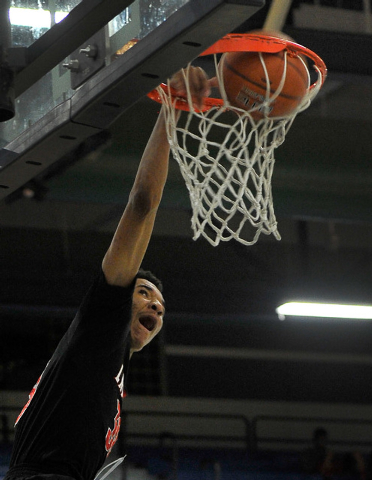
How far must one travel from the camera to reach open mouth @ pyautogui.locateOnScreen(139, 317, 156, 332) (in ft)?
10.8

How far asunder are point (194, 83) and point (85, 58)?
372mm

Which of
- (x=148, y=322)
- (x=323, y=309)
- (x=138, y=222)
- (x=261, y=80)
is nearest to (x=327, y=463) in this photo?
(x=323, y=309)

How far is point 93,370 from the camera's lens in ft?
9.32

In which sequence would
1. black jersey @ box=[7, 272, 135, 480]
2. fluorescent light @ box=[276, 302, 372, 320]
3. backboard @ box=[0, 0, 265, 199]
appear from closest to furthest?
backboard @ box=[0, 0, 265, 199], black jersey @ box=[7, 272, 135, 480], fluorescent light @ box=[276, 302, 372, 320]

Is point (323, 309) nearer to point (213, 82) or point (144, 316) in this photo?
point (144, 316)

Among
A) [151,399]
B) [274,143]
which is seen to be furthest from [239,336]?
[274,143]

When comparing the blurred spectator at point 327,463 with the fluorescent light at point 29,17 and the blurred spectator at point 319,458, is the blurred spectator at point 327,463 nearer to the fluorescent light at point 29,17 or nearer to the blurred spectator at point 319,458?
the blurred spectator at point 319,458

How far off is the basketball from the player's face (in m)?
0.90

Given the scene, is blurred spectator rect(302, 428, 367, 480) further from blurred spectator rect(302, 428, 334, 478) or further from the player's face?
the player's face

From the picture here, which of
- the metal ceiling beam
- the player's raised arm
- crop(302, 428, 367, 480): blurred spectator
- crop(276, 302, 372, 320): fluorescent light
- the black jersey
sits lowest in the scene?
crop(302, 428, 367, 480): blurred spectator

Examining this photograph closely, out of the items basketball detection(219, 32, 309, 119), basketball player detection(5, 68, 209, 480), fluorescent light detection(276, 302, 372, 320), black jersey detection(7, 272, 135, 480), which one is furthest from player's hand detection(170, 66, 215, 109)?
fluorescent light detection(276, 302, 372, 320)

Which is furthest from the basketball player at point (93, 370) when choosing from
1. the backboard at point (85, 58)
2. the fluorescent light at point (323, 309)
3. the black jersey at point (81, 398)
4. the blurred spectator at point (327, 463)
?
the blurred spectator at point (327, 463)

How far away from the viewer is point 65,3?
2613 millimetres

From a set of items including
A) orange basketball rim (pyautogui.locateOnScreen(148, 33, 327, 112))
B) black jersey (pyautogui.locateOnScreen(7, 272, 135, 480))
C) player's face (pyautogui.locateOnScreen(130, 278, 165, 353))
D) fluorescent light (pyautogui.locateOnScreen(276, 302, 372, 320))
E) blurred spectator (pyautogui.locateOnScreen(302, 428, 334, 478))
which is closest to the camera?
orange basketball rim (pyautogui.locateOnScreen(148, 33, 327, 112))
